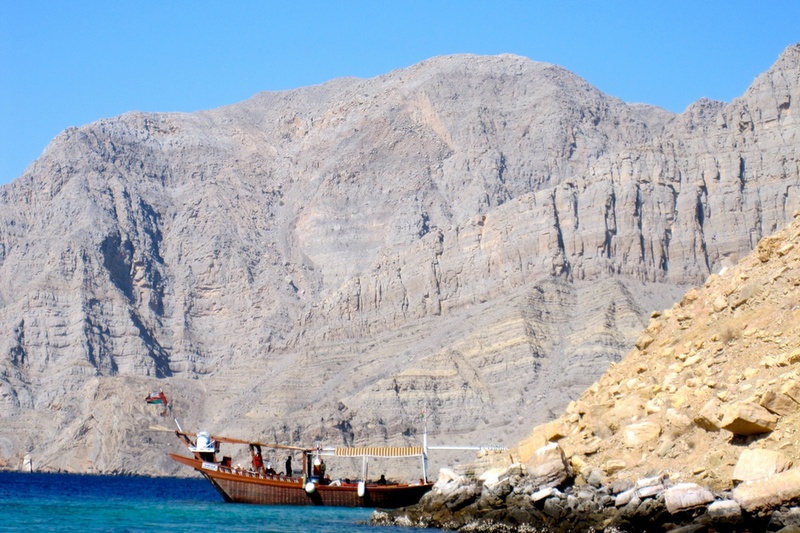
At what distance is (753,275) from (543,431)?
904cm

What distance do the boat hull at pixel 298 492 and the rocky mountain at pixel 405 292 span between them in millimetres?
38472

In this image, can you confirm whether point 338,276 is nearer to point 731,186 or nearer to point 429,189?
point 429,189

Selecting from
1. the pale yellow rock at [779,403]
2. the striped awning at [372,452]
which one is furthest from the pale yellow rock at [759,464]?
the striped awning at [372,452]

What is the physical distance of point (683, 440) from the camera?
3731cm

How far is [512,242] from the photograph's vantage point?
13675cm

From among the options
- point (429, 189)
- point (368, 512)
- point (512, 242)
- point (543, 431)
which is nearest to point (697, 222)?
point (512, 242)

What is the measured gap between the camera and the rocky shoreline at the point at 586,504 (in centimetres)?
3222

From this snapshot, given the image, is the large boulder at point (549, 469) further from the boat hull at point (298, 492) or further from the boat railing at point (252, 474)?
the boat railing at point (252, 474)

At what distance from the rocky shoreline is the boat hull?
16912 mm

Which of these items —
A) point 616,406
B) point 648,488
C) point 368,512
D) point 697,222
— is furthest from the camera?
point 697,222

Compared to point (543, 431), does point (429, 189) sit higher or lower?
higher

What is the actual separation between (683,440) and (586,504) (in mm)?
A: 3451

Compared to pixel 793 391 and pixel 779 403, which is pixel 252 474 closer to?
pixel 779 403

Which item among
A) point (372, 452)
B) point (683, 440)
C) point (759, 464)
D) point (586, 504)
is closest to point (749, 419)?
point (759, 464)
